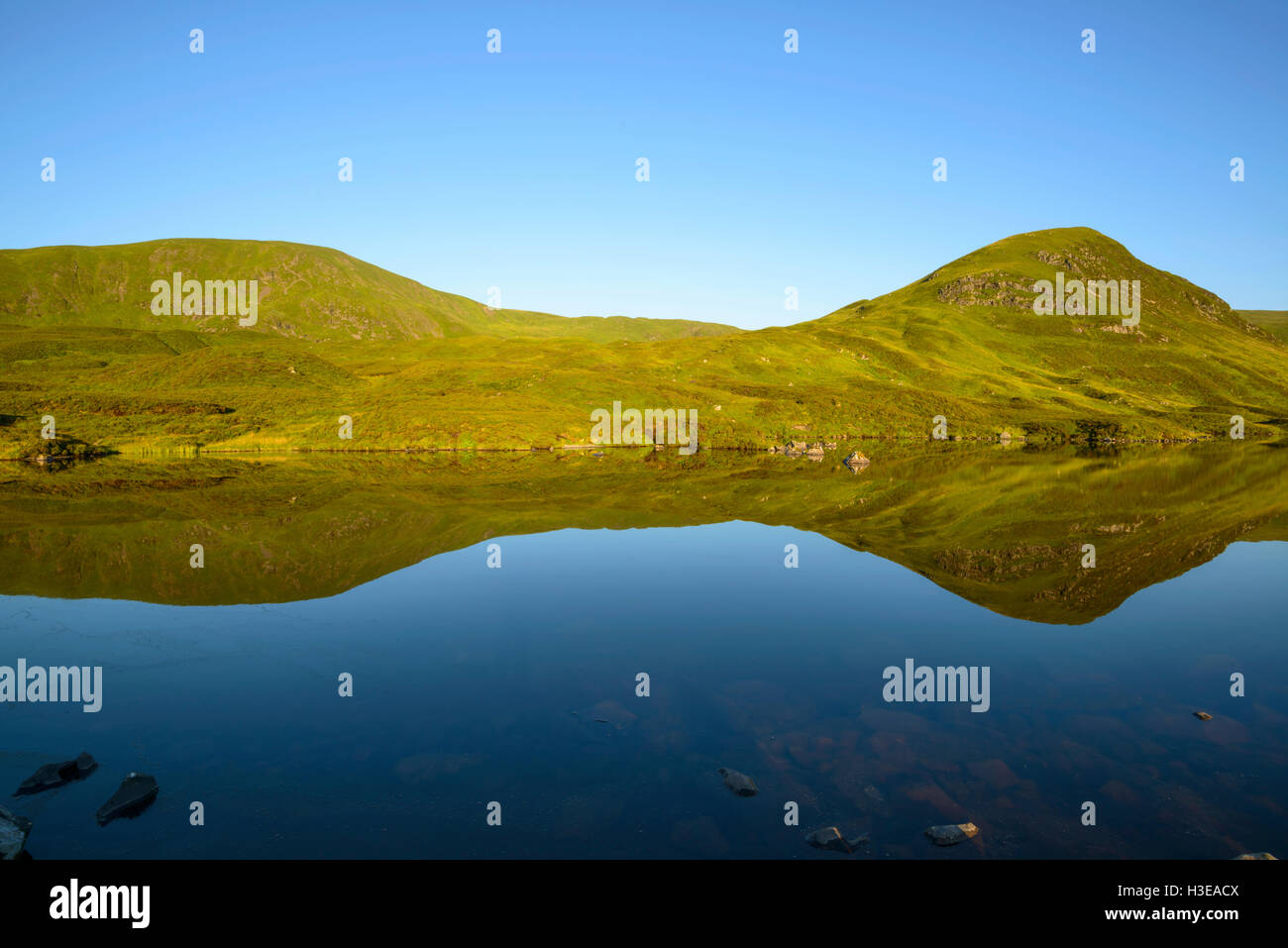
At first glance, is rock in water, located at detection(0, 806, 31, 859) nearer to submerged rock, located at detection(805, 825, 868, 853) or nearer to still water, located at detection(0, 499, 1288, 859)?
still water, located at detection(0, 499, 1288, 859)

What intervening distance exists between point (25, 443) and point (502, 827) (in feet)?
363

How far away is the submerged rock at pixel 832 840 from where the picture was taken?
12.0 m

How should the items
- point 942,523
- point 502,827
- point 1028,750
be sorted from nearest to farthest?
point 502,827
point 1028,750
point 942,523

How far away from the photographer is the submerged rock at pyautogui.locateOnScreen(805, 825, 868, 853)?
11992 mm

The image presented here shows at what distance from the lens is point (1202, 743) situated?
16.0 metres

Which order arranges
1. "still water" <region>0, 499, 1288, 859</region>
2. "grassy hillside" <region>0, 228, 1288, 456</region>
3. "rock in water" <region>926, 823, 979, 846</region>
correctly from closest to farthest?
"rock in water" <region>926, 823, 979, 846</region>, "still water" <region>0, 499, 1288, 859</region>, "grassy hillside" <region>0, 228, 1288, 456</region>

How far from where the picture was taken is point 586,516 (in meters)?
48.6

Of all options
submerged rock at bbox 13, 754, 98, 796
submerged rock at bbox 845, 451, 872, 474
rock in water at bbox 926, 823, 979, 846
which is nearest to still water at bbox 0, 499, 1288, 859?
rock in water at bbox 926, 823, 979, 846

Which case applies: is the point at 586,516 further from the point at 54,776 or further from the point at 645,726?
the point at 54,776

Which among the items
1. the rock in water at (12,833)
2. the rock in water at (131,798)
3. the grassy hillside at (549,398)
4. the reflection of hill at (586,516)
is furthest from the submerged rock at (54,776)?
the grassy hillside at (549,398)

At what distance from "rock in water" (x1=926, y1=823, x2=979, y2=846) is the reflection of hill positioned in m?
16.0
